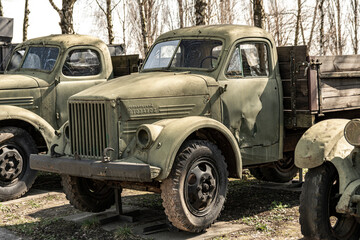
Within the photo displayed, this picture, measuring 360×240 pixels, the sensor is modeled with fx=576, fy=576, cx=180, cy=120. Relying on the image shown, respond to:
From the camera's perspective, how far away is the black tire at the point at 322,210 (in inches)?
189

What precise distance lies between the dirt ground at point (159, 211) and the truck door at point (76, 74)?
1.37 meters

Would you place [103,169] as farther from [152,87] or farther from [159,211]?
[159,211]

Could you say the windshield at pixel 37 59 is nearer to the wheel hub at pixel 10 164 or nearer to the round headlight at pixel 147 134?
the wheel hub at pixel 10 164

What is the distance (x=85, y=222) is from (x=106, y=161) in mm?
1093

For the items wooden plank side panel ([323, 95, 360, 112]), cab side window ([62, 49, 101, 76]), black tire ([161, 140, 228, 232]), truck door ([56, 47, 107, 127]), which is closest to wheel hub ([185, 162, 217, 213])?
black tire ([161, 140, 228, 232])

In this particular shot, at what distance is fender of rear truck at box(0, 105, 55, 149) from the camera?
837 cm

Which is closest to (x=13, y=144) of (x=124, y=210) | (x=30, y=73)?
(x=30, y=73)

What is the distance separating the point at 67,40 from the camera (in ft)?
30.8

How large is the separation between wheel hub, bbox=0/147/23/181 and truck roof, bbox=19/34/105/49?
6.39ft

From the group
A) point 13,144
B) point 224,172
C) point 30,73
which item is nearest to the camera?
point 224,172

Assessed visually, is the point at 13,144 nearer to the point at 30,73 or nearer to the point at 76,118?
the point at 30,73

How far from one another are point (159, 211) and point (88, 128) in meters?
1.59

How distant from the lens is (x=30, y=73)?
933 centimetres

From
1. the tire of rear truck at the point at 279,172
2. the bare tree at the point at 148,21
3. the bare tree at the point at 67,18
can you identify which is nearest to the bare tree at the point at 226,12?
the bare tree at the point at 148,21
